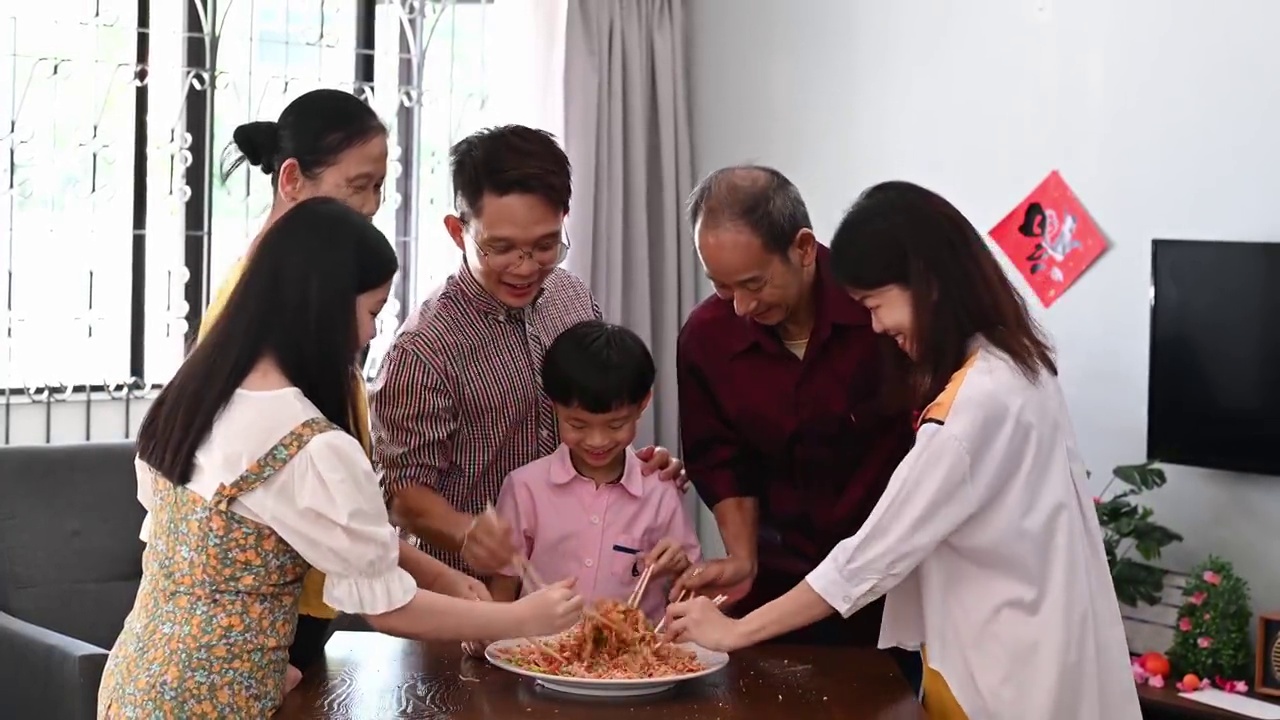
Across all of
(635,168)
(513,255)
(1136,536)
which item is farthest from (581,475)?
(635,168)

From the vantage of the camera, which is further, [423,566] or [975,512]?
[423,566]

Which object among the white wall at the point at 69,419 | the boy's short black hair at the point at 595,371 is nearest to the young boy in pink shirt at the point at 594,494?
the boy's short black hair at the point at 595,371

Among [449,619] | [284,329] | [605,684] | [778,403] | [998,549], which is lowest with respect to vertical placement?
[605,684]

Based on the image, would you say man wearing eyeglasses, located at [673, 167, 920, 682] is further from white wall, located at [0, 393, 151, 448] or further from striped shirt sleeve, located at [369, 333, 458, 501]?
white wall, located at [0, 393, 151, 448]

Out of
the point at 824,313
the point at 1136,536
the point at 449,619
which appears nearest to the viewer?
the point at 449,619

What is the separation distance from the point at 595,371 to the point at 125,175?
8.22ft

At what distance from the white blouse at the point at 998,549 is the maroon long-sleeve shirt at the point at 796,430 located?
0.55 meters

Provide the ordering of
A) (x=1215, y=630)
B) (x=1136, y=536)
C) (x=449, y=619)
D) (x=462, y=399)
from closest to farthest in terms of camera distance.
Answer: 1. (x=449, y=619)
2. (x=462, y=399)
3. (x=1215, y=630)
4. (x=1136, y=536)

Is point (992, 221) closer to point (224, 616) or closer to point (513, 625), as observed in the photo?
point (513, 625)

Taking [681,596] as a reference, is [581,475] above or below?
above

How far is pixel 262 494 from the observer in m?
1.83

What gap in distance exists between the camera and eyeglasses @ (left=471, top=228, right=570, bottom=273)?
2479mm

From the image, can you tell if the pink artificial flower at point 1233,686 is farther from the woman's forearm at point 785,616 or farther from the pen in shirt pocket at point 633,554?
the woman's forearm at point 785,616

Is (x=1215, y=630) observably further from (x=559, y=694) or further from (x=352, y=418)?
(x=352, y=418)
